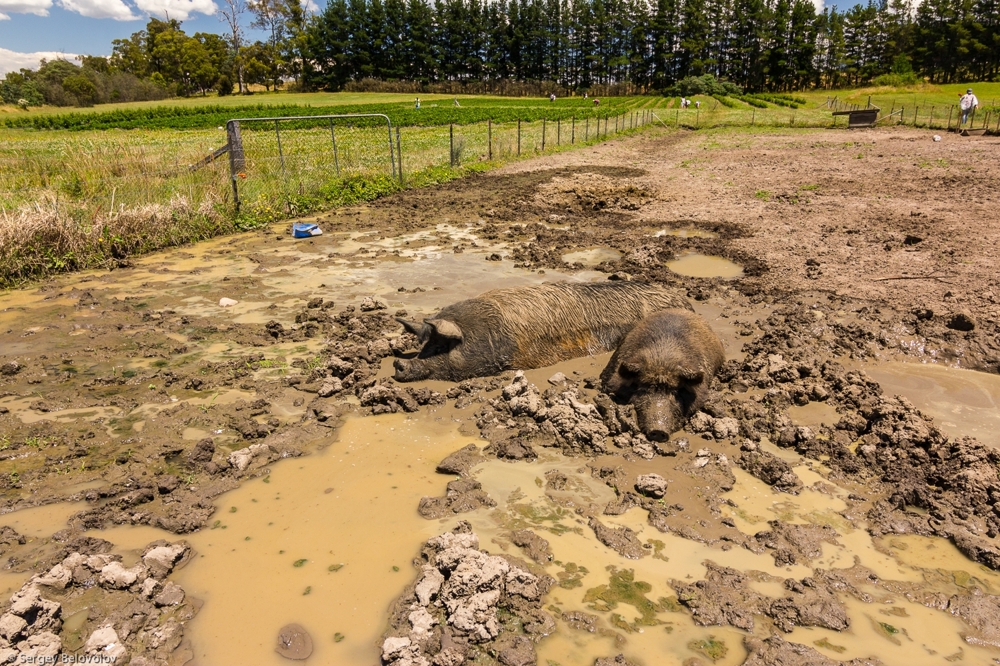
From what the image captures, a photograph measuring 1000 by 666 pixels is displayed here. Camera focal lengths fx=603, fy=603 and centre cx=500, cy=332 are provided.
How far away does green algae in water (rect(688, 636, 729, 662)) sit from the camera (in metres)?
3.19

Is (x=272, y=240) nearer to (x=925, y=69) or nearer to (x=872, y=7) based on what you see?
(x=925, y=69)

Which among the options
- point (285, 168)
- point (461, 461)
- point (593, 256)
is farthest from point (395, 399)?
point (285, 168)

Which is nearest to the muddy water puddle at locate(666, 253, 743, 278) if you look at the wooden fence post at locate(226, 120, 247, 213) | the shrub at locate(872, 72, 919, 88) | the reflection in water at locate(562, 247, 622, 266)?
the reflection in water at locate(562, 247, 622, 266)

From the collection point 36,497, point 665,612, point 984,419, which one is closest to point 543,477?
point 665,612

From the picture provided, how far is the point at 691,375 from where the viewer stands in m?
5.38

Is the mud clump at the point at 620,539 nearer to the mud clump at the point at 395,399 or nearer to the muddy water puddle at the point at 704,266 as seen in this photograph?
the mud clump at the point at 395,399

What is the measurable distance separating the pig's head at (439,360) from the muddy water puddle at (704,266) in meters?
5.09

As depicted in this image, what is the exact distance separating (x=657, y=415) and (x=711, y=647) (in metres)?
2.27

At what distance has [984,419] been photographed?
18.1ft

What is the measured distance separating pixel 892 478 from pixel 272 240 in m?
11.5

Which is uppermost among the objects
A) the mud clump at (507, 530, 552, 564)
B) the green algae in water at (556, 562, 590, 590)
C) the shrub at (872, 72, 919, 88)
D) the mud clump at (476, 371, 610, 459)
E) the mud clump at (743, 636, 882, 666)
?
the shrub at (872, 72, 919, 88)

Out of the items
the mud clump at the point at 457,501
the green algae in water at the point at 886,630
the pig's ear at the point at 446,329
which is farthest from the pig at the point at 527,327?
the green algae in water at the point at 886,630

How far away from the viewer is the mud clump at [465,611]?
3145mm

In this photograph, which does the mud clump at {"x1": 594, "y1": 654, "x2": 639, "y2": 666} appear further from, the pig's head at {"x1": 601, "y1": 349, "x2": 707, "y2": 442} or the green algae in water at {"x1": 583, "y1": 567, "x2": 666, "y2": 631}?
the pig's head at {"x1": 601, "y1": 349, "x2": 707, "y2": 442}
